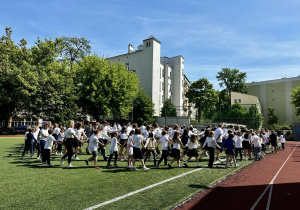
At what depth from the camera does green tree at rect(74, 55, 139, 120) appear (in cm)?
3412

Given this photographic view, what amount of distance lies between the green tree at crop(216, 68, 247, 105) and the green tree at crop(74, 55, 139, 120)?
4725 cm

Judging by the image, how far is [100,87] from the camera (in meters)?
34.3

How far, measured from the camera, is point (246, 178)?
362 inches

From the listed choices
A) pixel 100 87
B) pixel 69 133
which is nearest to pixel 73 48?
pixel 100 87

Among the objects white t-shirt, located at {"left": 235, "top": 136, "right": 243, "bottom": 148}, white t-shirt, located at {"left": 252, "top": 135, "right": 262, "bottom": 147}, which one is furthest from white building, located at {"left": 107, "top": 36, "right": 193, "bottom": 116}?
white t-shirt, located at {"left": 235, "top": 136, "right": 243, "bottom": 148}

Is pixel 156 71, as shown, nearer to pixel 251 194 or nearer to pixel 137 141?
pixel 137 141

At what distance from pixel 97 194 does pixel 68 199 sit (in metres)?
0.82

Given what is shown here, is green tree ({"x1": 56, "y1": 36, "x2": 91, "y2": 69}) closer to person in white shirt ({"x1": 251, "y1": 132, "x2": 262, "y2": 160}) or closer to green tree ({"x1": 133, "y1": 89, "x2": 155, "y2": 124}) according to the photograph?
green tree ({"x1": 133, "y1": 89, "x2": 155, "y2": 124})

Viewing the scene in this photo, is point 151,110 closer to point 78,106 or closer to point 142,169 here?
point 78,106

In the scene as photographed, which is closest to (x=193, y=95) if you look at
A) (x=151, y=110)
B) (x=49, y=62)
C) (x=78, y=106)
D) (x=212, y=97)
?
(x=212, y=97)

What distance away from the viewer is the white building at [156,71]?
2018 inches

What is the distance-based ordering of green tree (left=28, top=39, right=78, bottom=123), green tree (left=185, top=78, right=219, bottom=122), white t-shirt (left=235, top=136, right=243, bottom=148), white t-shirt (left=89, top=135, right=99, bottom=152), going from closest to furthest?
white t-shirt (left=89, top=135, right=99, bottom=152)
white t-shirt (left=235, top=136, right=243, bottom=148)
green tree (left=28, top=39, right=78, bottom=123)
green tree (left=185, top=78, right=219, bottom=122)

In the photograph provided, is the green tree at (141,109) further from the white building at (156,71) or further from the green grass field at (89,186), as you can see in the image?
the green grass field at (89,186)

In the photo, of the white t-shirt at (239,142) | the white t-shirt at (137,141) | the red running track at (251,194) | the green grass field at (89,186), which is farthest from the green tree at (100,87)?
the red running track at (251,194)
